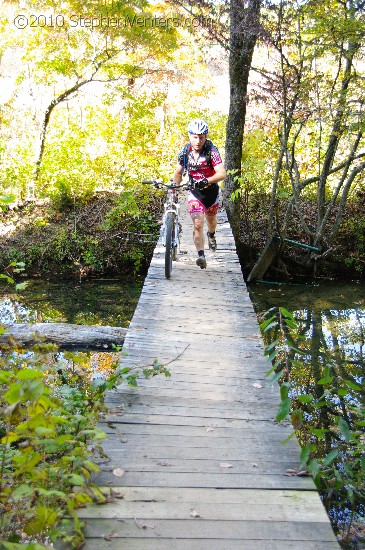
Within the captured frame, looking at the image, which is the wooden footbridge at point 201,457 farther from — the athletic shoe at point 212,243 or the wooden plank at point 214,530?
the athletic shoe at point 212,243

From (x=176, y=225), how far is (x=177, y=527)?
4.96 meters

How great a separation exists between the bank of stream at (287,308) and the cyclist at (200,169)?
2228mm

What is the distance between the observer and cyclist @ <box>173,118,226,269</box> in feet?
21.1

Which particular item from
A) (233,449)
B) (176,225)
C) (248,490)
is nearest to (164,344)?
(233,449)

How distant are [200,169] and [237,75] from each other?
4566 mm

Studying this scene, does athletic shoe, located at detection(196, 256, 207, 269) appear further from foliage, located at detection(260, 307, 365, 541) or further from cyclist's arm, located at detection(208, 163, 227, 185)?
foliage, located at detection(260, 307, 365, 541)

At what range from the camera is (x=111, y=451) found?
319cm

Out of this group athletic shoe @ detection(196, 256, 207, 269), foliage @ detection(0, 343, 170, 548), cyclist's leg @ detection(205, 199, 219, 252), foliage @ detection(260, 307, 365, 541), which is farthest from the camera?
cyclist's leg @ detection(205, 199, 219, 252)

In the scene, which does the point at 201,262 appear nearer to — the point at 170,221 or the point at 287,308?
the point at 170,221

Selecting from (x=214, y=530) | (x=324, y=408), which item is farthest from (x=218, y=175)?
(x=214, y=530)

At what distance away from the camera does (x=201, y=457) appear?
3.19 m

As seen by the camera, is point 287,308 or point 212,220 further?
point 287,308

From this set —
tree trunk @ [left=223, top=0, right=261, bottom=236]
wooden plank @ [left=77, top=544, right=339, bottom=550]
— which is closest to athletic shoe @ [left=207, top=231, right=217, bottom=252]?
tree trunk @ [left=223, top=0, right=261, bottom=236]

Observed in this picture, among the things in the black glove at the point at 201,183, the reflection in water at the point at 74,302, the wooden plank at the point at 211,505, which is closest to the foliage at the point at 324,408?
the wooden plank at the point at 211,505
